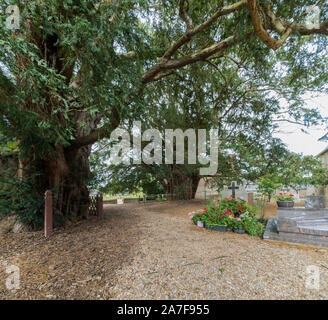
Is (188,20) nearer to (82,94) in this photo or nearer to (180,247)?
(82,94)

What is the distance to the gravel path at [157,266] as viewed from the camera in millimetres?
1757

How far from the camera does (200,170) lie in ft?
28.3

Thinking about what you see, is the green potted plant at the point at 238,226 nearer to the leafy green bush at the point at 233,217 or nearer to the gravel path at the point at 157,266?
the leafy green bush at the point at 233,217

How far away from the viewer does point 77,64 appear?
9.61 ft

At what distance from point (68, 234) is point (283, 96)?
10644 millimetres

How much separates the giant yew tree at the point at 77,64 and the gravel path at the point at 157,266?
1.77m
